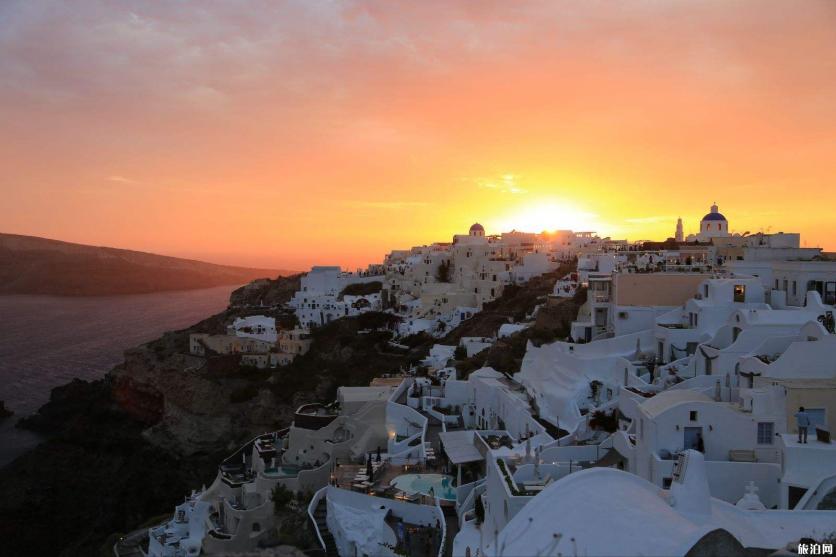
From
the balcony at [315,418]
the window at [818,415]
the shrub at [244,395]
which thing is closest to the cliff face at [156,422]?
the shrub at [244,395]

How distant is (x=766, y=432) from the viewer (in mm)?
11305

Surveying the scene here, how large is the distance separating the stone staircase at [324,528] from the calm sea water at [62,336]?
26873mm

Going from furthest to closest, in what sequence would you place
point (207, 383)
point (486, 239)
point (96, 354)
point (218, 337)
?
point (96, 354)
point (486, 239)
point (218, 337)
point (207, 383)

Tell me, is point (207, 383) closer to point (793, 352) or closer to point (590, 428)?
point (590, 428)

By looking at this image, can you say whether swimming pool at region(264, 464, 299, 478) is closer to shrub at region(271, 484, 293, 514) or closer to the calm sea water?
shrub at region(271, 484, 293, 514)

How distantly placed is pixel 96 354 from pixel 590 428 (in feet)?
188

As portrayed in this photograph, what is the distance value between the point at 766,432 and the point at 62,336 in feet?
250

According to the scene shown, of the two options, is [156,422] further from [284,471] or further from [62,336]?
[62,336]

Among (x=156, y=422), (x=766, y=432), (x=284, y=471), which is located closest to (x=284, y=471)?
(x=284, y=471)

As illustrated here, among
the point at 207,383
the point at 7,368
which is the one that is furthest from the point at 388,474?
the point at 7,368

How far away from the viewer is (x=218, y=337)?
4006cm

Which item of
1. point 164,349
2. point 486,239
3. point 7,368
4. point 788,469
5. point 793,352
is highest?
point 486,239

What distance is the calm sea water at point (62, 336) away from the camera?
46.5m

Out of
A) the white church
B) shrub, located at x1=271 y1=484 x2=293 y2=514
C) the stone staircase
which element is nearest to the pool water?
shrub, located at x1=271 y1=484 x2=293 y2=514
